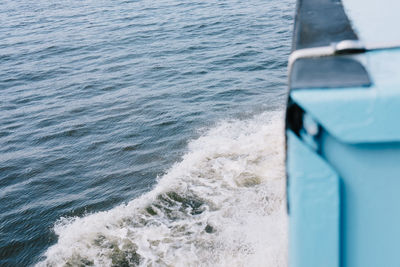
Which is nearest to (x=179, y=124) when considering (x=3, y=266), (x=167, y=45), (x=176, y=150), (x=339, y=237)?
(x=176, y=150)

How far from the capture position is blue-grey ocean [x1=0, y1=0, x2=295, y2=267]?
14.9 ft

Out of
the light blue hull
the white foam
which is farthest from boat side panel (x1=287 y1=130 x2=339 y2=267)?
the white foam

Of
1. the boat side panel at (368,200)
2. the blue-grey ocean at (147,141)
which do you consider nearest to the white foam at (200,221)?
the blue-grey ocean at (147,141)

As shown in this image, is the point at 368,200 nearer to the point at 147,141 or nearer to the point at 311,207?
the point at 311,207

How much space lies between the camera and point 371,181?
38.2 inches

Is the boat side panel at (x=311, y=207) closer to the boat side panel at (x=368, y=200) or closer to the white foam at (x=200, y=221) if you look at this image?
the boat side panel at (x=368, y=200)

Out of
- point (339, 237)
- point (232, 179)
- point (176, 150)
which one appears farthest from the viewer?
point (176, 150)

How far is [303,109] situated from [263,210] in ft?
12.8

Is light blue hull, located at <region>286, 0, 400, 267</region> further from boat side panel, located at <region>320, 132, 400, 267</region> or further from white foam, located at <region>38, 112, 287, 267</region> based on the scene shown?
white foam, located at <region>38, 112, 287, 267</region>

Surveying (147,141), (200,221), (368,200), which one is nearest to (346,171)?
(368,200)

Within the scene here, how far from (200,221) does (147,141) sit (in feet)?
8.42

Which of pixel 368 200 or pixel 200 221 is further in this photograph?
pixel 200 221

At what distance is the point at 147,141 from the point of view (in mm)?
6977

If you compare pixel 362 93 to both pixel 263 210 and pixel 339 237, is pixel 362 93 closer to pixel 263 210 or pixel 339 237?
pixel 339 237
